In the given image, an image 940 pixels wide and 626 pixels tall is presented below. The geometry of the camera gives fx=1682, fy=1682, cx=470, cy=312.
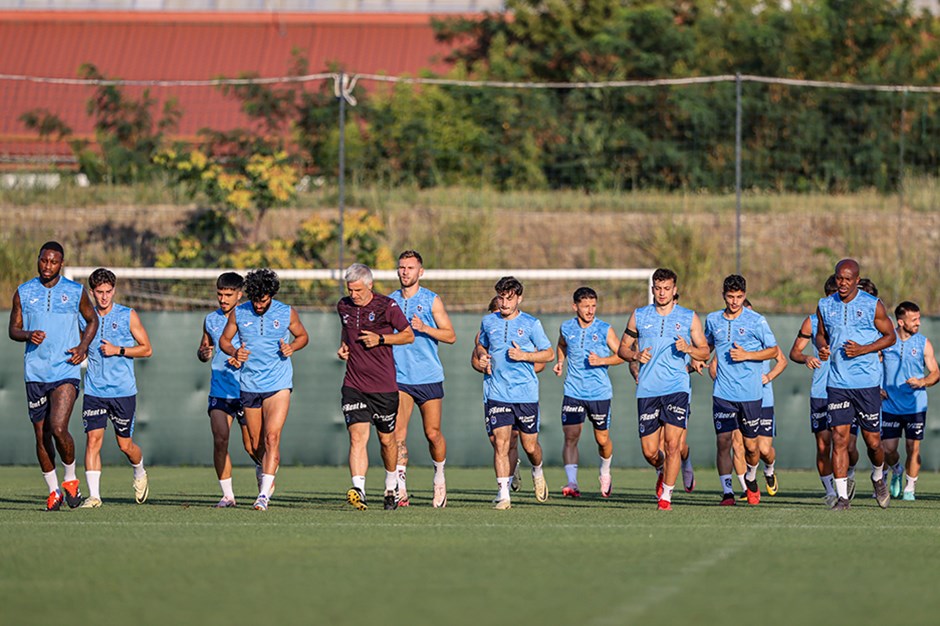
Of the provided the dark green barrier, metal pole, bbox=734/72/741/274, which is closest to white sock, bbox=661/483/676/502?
the dark green barrier

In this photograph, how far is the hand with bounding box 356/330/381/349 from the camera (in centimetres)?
1347

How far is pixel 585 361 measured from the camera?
17016mm

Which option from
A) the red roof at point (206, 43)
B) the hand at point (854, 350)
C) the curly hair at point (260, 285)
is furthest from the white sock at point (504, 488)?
the red roof at point (206, 43)

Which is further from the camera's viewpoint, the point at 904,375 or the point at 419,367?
the point at 904,375

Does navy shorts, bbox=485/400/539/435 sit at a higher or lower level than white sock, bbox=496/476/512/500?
higher

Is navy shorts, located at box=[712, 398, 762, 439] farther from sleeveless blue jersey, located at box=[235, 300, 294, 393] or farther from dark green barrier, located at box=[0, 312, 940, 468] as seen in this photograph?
dark green barrier, located at box=[0, 312, 940, 468]

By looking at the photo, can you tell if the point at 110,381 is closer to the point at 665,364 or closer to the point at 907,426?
the point at 665,364

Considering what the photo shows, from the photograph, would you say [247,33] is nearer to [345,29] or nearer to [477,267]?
[345,29]

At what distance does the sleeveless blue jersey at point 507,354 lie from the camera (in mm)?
14914

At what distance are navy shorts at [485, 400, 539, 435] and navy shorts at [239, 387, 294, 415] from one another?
191 centimetres

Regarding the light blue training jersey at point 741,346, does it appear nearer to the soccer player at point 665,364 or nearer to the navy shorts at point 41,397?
the soccer player at point 665,364

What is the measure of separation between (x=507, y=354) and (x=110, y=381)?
3.50 m

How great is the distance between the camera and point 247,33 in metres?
38.2

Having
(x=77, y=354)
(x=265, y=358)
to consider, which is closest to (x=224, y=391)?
(x=265, y=358)
